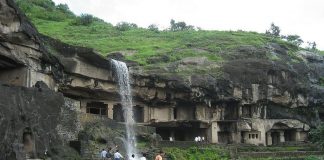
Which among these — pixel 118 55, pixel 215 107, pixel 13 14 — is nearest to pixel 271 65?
pixel 215 107

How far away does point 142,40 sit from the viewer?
51.9m

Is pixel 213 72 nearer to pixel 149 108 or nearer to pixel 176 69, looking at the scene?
pixel 176 69

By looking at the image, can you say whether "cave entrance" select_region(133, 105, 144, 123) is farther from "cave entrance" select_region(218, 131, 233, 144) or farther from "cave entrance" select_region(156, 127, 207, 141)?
"cave entrance" select_region(218, 131, 233, 144)

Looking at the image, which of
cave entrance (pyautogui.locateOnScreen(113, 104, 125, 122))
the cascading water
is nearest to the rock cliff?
the cascading water

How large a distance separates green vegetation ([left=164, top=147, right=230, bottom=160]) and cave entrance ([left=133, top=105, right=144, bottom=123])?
6.26 meters

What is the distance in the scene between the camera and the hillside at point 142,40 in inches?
1708

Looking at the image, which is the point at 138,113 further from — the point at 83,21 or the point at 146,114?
the point at 83,21

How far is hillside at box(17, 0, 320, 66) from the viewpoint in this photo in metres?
43.4

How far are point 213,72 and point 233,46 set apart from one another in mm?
6960

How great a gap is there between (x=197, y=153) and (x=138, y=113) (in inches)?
279

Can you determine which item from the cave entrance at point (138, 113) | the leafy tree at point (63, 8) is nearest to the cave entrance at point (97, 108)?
the cave entrance at point (138, 113)

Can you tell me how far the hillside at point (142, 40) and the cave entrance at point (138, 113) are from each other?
3.74 metres

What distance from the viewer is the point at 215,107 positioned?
41.2 m

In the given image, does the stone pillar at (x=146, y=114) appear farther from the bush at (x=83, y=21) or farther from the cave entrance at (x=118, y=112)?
the bush at (x=83, y=21)
